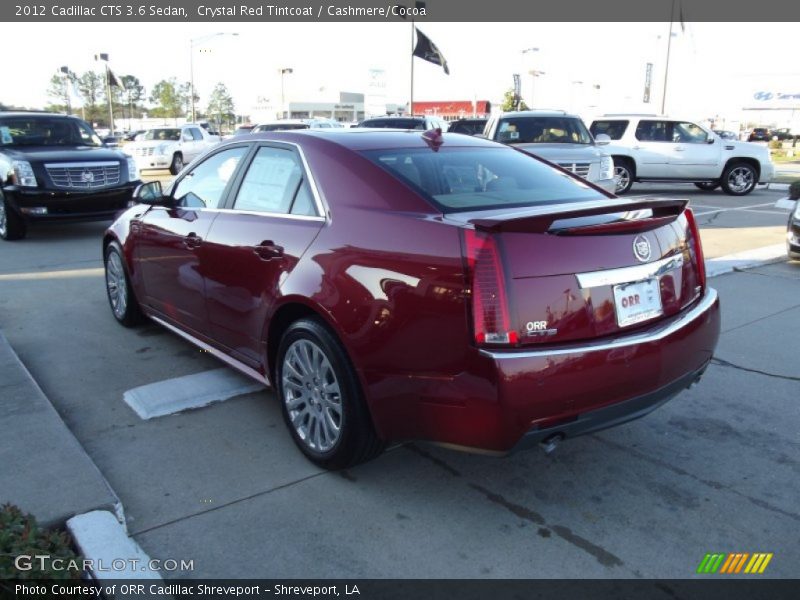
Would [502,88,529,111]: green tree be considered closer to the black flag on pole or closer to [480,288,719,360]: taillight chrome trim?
the black flag on pole

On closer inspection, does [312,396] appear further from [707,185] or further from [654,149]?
[707,185]

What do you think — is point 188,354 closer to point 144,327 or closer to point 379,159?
point 144,327

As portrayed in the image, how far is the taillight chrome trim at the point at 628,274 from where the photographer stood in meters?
2.86

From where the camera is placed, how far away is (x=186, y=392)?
4535 mm

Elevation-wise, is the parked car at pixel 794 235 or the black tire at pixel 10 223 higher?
the parked car at pixel 794 235

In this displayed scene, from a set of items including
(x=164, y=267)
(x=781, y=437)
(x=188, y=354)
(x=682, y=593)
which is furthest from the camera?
(x=188, y=354)

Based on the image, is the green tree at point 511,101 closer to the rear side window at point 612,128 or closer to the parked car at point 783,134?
the parked car at point 783,134

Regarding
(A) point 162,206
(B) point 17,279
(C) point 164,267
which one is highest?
(A) point 162,206

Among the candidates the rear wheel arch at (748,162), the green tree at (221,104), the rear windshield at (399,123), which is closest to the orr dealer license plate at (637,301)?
the rear windshield at (399,123)

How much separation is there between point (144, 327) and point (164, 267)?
1.31 metres

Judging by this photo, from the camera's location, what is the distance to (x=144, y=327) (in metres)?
6.02

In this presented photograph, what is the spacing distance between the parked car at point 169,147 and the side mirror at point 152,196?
62.8ft

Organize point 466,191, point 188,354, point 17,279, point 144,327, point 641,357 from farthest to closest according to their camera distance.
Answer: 1. point 17,279
2. point 144,327
3. point 188,354
4. point 466,191
5. point 641,357

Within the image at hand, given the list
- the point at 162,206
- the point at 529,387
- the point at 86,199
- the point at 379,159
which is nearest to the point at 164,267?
the point at 162,206
